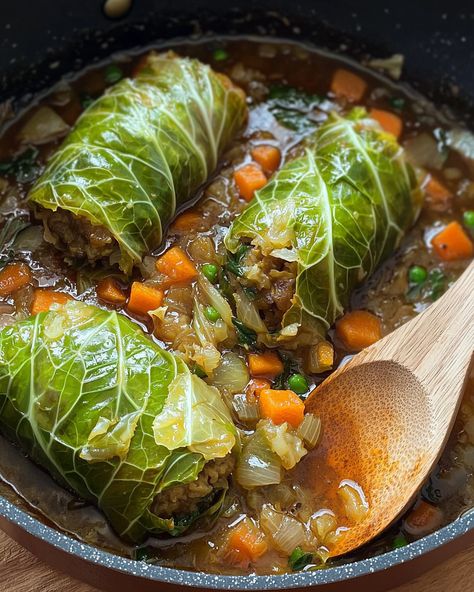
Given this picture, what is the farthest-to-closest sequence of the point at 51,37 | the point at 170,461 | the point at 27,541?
the point at 51,37, the point at 170,461, the point at 27,541

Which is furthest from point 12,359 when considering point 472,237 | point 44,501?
point 472,237

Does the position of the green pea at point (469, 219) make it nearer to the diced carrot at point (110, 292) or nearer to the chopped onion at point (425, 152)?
the chopped onion at point (425, 152)

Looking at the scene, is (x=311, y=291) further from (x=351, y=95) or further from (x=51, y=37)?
(x=51, y=37)

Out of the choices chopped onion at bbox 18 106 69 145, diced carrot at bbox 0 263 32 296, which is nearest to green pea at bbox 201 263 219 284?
diced carrot at bbox 0 263 32 296

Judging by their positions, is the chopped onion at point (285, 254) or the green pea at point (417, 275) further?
the green pea at point (417, 275)

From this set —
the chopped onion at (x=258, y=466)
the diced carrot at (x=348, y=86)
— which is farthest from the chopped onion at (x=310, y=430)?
the diced carrot at (x=348, y=86)

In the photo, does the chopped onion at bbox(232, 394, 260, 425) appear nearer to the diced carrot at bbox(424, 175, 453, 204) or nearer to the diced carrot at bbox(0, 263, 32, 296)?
the diced carrot at bbox(0, 263, 32, 296)

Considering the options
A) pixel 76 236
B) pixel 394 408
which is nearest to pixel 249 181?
pixel 76 236
